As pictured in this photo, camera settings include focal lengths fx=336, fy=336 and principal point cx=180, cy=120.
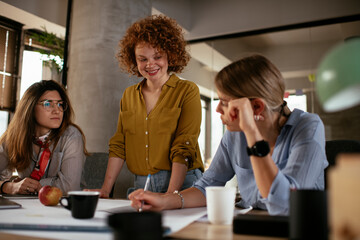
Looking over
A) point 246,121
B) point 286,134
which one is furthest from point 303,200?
point 286,134

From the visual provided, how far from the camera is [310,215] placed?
615 mm

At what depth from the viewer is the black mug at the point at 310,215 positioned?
614 mm

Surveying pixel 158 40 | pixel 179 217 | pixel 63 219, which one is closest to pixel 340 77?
pixel 179 217

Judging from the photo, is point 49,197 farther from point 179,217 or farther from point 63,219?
point 179,217

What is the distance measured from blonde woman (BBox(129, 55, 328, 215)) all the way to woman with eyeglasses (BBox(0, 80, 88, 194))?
812 millimetres

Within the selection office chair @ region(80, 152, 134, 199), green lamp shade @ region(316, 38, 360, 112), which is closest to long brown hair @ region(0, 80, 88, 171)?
office chair @ region(80, 152, 134, 199)

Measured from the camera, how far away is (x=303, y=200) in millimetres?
621

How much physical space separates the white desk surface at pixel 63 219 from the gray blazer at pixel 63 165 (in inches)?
20.5

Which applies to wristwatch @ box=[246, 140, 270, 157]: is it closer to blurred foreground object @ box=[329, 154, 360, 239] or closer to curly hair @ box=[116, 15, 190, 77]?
blurred foreground object @ box=[329, 154, 360, 239]

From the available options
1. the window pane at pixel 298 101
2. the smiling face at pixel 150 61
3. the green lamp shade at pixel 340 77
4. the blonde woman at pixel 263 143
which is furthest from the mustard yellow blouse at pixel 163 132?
the window pane at pixel 298 101

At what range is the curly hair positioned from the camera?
1.91 metres

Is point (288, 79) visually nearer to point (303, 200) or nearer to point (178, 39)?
point (178, 39)

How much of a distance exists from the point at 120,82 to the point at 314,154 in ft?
6.62

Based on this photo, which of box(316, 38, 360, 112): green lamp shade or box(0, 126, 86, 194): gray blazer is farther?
box(0, 126, 86, 194): gray blazer
